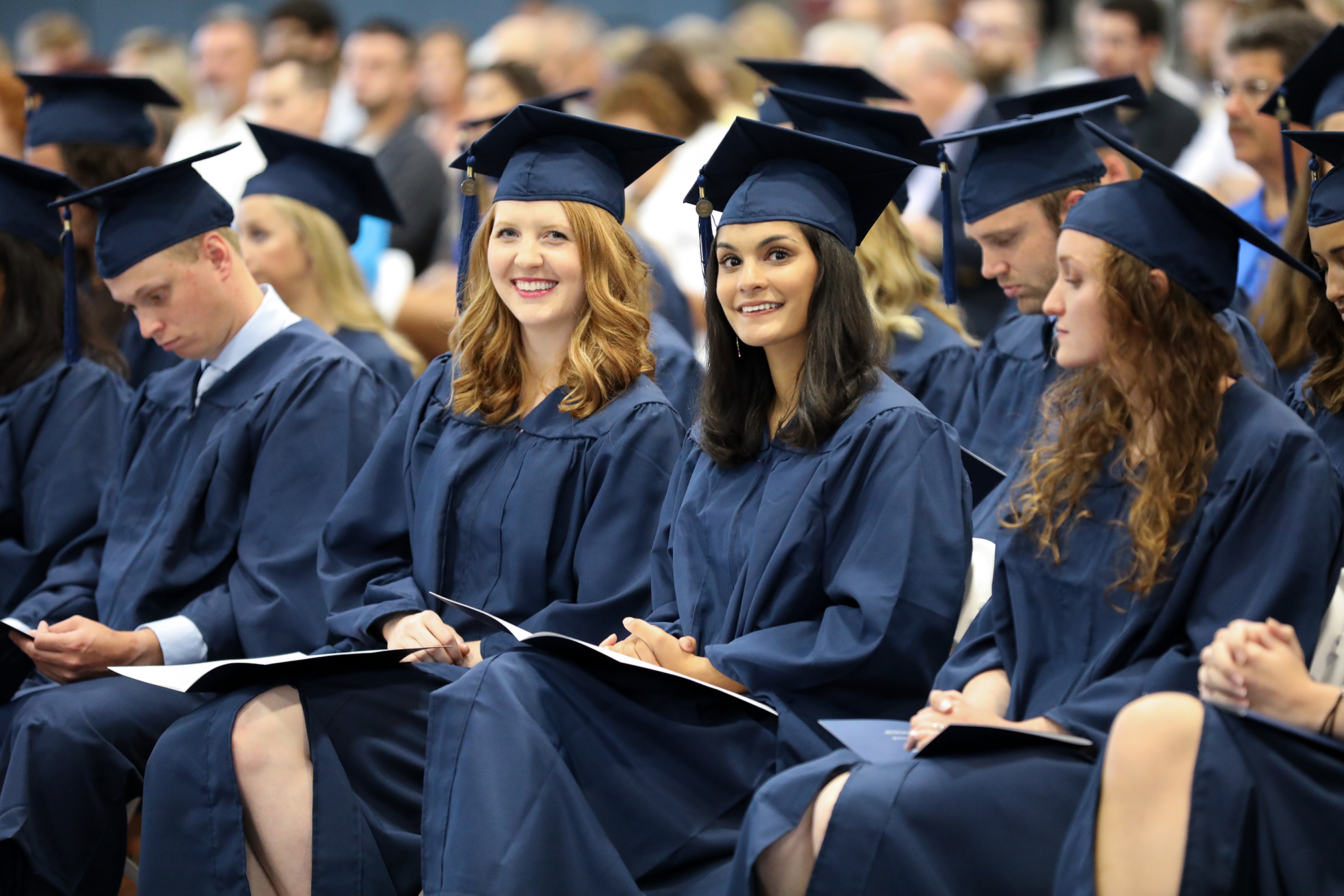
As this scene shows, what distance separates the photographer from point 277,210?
489cm

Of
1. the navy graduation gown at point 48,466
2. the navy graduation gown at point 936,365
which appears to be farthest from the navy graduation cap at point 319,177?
the navy graduation gown at point 936,365

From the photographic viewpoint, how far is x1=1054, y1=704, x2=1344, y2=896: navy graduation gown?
2.12 meters

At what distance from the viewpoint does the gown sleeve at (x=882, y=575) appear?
283cm

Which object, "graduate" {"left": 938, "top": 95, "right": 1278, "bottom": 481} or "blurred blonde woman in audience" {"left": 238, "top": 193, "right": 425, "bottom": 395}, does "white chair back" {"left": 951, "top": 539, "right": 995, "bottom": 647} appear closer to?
"graduate" {"left": 938, "top": 95, "right": 1278, "bottom": 481}

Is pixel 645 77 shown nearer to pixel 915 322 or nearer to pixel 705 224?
pixel 915 322

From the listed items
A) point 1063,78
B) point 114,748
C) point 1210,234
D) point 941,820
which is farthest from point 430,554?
point 1063,78

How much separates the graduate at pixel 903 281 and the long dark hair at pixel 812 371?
119 centimetres

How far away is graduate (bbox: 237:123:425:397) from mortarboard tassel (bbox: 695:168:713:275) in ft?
6.02

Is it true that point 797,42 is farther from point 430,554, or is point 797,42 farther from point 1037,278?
point 430,554

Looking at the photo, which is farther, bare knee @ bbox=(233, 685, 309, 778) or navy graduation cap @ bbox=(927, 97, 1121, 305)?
navy graduation cap @ bbox=(927, 97, 1121, 305)

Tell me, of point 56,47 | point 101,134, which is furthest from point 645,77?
point 56,47

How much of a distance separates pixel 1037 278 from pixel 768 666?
5.37ft

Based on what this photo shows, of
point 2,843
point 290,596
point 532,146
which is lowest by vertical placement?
point 2,843

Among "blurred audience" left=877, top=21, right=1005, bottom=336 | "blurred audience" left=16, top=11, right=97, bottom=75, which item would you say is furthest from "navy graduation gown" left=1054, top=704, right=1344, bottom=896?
"blurred audience" left=16, top=11, right=97, bottom=75
